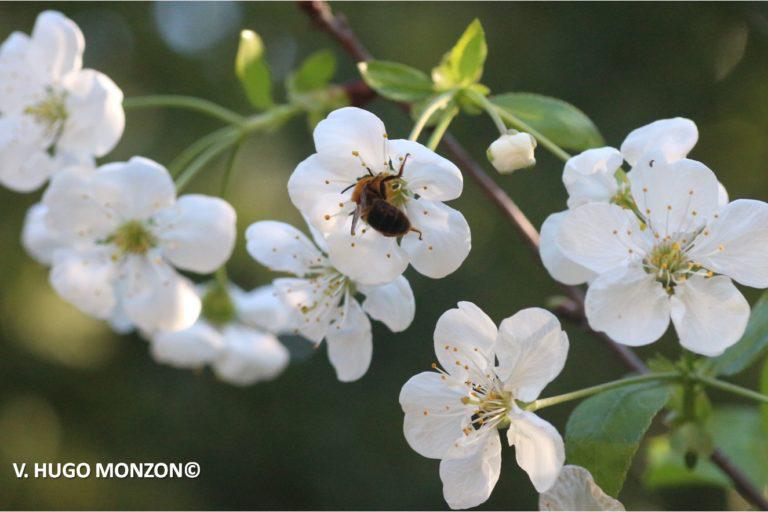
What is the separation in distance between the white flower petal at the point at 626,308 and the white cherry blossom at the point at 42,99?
2.79 feet

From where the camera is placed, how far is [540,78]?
179 inches

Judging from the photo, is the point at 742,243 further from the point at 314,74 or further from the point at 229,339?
the point at 229,339

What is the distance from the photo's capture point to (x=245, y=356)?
6.10ft

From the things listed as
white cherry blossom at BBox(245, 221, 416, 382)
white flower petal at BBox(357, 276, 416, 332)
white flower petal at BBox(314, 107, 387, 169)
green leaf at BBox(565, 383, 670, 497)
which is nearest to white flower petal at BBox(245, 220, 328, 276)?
white cherry blossom at BBox(245, 221, 416, 382)

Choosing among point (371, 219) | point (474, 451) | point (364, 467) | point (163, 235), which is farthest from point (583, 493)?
point (364, 467)

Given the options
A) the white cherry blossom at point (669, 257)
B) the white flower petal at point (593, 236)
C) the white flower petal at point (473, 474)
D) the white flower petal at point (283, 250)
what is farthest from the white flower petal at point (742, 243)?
the white flower petal at point (283, 250)

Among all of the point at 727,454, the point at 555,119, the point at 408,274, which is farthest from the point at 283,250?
the point at 408,274

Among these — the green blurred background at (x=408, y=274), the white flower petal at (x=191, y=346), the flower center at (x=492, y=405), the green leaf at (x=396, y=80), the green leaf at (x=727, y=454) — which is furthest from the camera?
the green blurred background at (x=408, y=274)

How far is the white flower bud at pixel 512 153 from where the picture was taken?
1.08 metres

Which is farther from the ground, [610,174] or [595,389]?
[610,174]

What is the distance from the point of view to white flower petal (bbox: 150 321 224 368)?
178 cm

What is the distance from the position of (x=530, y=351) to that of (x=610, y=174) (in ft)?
0.85

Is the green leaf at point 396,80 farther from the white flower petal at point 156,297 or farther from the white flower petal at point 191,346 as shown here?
the white flower petal at point 191,346

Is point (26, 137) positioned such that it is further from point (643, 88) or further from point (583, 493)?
point (643, 88)
